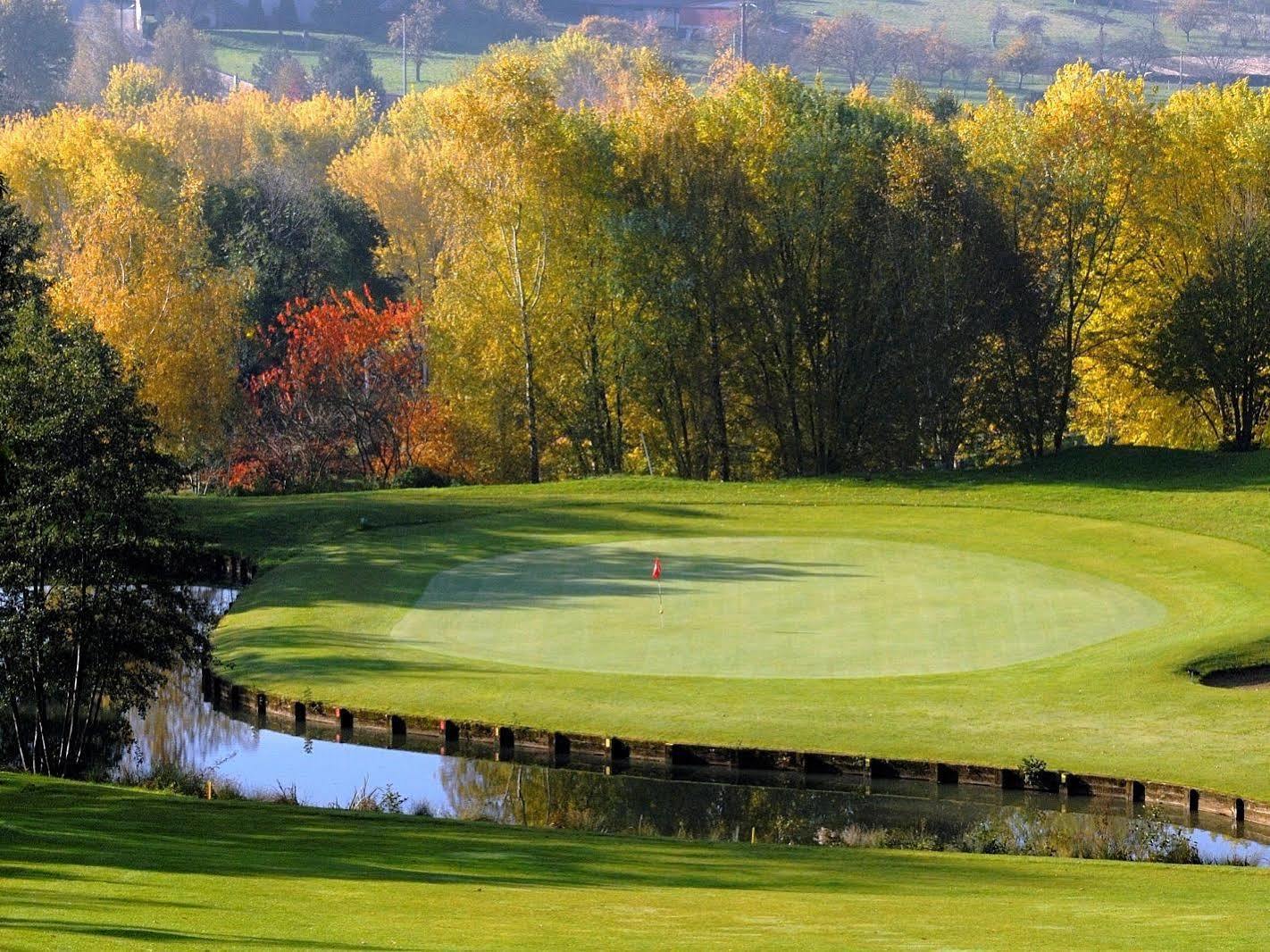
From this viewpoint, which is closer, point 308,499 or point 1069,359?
point 308,499

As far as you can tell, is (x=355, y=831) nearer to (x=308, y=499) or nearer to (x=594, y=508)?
(x=594, y=508)

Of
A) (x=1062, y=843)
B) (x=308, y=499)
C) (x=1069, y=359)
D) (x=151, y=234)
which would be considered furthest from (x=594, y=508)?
(x=1062, y=843)

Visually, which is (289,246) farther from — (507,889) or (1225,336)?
(507,889)

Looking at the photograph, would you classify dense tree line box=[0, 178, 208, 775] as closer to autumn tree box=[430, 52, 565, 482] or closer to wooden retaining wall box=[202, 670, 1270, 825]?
wooden retaining wall box=[202, 670, 1270, 825]

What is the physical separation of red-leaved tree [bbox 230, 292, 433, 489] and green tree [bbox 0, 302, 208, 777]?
4012 cm

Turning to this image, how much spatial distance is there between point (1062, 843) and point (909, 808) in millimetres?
2695

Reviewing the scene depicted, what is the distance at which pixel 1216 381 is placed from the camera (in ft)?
201

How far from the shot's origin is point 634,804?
28.2 meters

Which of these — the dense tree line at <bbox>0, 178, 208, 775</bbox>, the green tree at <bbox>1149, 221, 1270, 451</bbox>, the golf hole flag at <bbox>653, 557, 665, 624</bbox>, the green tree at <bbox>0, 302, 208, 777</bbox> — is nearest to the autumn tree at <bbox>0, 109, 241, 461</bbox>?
the golf hole flag at <bbox>653, 557, 665, 624</bbox>

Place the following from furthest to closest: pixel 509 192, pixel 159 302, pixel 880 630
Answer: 1. pixel 159 302
2. pixel 509 192
3. pixel 880 630

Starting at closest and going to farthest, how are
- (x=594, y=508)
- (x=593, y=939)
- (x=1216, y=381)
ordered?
(x=593, y=939)
(x=594, y=508)
(x=1216, y=381)

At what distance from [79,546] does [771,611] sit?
14.8 metres

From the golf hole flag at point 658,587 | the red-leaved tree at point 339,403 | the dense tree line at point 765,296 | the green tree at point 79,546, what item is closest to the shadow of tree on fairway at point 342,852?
the green tree at point 79,546

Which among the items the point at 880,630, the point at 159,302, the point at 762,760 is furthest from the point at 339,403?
the point at 762,760
